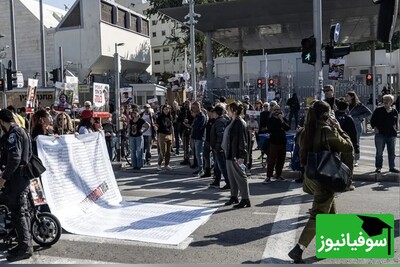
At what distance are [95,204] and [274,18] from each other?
61.0 feet

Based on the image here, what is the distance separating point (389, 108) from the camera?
10898 millimetres

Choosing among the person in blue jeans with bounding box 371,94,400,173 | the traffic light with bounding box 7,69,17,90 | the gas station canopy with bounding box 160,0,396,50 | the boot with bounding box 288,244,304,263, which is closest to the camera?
the boot with bounding box 288,244,304,263

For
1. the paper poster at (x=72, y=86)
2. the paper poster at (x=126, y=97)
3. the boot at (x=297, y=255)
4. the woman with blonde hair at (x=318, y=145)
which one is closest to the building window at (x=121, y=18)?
the paper poster at (x=126, y=97)

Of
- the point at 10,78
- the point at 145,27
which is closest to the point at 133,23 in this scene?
the point at 145,27

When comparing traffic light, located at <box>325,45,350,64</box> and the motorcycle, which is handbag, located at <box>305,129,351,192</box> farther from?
traffic light, located at <box>325,45,350,64</box>

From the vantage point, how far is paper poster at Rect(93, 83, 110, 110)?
13.1 m

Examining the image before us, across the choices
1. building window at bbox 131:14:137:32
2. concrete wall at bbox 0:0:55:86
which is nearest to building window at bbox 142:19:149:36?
building window at bbox 131:14:137:32

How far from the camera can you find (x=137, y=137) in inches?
507

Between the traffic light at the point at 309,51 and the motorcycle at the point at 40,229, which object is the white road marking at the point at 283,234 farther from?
the traffic light at the point at 309,51

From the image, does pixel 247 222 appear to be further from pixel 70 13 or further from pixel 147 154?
pixel 70 13

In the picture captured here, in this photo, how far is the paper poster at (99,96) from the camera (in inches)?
514

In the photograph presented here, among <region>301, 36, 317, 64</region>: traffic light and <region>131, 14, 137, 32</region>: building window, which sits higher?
<region>131, 14, 137, 32</region>: building window

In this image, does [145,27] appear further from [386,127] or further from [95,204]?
[95,204]

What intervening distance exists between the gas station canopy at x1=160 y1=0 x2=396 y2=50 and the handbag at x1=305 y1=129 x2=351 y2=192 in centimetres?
1505
